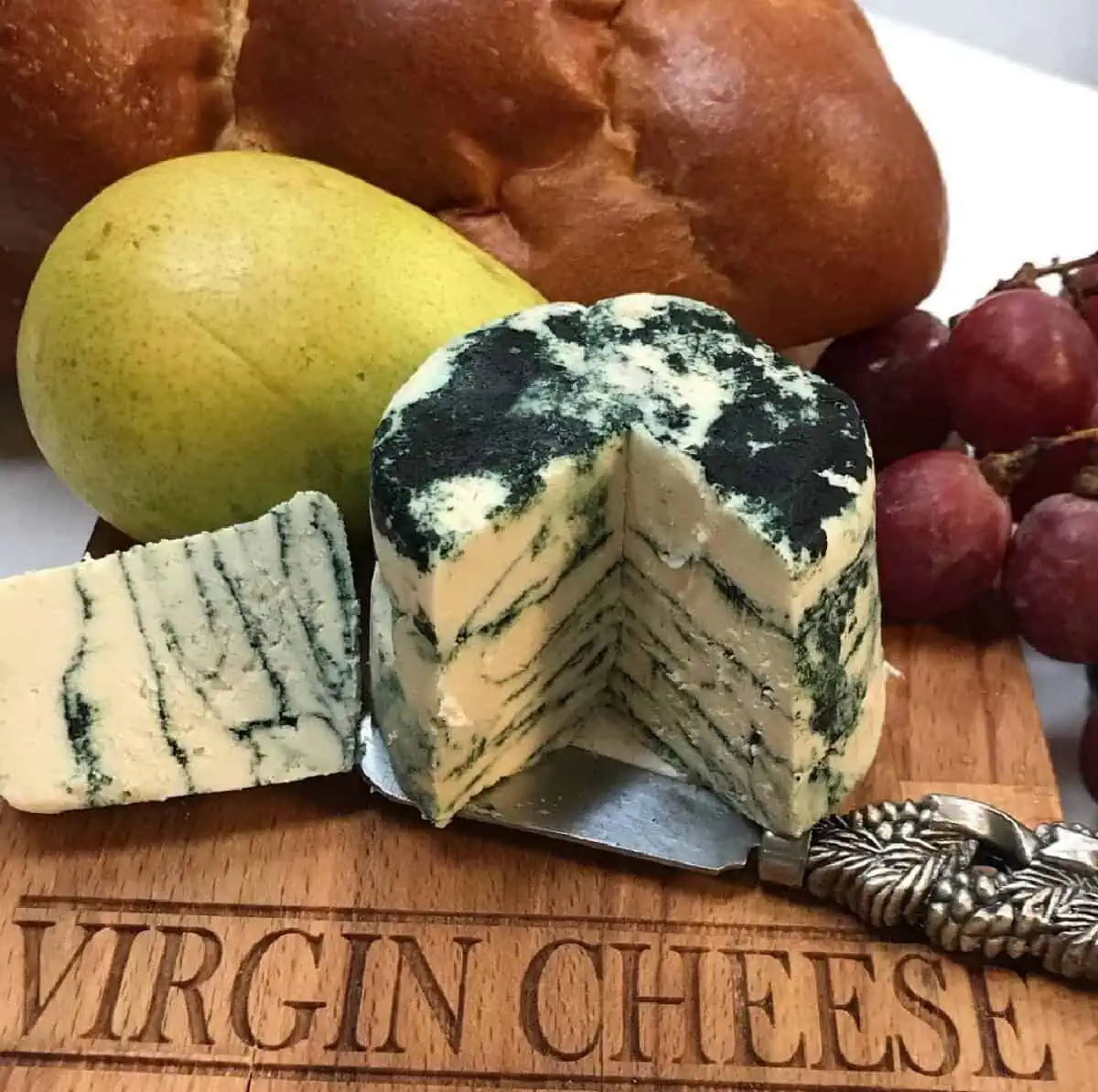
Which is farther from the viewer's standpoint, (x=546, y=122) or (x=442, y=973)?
(x=546, y=122)

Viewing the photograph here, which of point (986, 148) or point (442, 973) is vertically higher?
point (986, 148)

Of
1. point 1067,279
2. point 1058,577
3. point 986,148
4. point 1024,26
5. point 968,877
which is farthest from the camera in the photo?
point 1024,26

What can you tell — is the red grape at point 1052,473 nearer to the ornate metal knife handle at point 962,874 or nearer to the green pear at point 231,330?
the ornate metal knife handle at point 962,874

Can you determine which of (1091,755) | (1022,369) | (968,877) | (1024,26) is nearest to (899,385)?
(1022,369)

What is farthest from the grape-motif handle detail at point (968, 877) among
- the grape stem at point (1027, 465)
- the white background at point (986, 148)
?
the white background at point (986, 148)

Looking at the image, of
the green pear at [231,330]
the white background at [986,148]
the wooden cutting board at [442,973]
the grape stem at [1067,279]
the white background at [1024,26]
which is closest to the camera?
the wooden cutting board at [442,973]

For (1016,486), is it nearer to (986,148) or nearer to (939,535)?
(939,535)

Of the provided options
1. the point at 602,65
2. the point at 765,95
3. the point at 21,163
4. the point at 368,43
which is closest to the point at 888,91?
the point at 765,95

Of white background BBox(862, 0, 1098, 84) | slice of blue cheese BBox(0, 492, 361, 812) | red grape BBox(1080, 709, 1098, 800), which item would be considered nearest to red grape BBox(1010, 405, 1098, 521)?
red grape BBox(1080, 709, 1098, 800)
